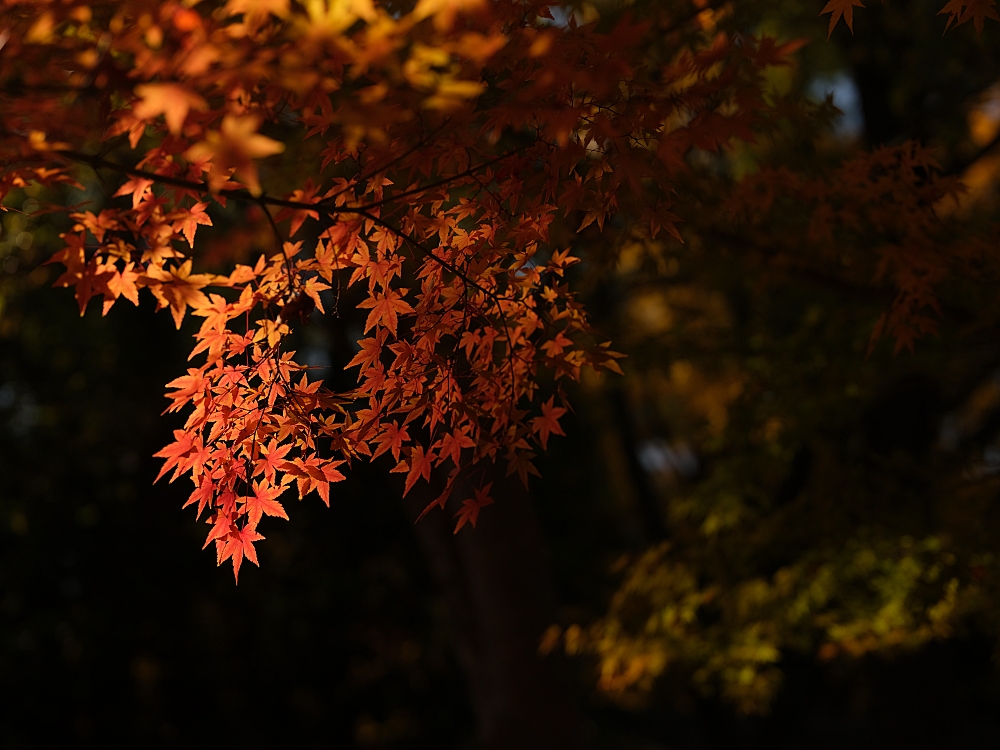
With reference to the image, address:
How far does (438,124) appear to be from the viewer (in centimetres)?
158

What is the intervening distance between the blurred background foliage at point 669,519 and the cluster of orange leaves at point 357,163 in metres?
0.93

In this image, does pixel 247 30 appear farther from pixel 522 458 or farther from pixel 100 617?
pixel 100 617

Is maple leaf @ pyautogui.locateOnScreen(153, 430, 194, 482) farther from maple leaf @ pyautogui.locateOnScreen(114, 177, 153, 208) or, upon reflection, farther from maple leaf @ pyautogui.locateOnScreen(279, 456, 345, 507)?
maple leaf @ pyautogui.locateOnScreen(114, 177, 153, 208)

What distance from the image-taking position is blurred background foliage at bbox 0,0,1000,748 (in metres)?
3.26

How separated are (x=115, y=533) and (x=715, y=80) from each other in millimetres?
6715

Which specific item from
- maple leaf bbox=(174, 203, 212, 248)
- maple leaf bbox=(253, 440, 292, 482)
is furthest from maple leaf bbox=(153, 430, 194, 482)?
maple leaf bbox=(174, 203, 212, 248)

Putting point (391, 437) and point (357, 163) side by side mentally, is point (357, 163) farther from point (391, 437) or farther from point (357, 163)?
point (391, 437)

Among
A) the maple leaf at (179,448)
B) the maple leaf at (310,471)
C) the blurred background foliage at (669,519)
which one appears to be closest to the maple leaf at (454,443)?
the maple leaf at (310,471)

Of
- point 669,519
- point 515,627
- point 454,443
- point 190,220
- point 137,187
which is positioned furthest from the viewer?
point 669,519

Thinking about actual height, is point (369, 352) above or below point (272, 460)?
above

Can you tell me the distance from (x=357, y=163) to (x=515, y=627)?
2.44 metres

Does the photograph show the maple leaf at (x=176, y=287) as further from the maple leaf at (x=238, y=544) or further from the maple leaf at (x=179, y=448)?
the maple leaf at (x=238, y=544)

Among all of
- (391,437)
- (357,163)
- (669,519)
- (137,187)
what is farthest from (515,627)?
(669,519)

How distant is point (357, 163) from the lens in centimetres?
164
